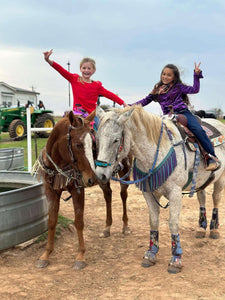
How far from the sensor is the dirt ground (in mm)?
2850

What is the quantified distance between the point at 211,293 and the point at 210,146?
157 centimetres

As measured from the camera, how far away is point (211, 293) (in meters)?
2.83

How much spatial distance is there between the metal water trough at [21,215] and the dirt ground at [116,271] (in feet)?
0.69

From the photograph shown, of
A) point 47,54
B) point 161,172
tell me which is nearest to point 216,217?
point 161,172

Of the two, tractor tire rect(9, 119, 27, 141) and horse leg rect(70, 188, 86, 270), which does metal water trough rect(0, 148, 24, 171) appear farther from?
tractor tire rect(9, 119, 27, 141)

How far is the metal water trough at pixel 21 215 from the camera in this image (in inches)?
138

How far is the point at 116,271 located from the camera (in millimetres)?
3350

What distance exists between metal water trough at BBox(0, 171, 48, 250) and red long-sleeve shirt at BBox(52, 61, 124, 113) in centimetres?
124

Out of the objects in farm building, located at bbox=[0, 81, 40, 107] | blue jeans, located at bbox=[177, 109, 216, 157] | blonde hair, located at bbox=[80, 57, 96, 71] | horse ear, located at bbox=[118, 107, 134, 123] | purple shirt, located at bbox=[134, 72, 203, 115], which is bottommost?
blue jeans, located at bbox=[177, 109, 216, 157]

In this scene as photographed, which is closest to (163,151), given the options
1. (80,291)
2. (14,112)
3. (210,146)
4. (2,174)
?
(210,146)

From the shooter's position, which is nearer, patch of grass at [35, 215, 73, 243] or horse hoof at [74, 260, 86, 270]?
horse hoof at [74, 260, 86, 270]

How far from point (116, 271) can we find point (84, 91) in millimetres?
2254

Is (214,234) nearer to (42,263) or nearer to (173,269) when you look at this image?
(173,269)

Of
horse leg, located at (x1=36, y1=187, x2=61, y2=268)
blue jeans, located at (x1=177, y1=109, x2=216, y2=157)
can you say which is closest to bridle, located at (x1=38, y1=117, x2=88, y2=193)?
horse leg, located at (x1=36, y1=187, x2=61, y2=268)
